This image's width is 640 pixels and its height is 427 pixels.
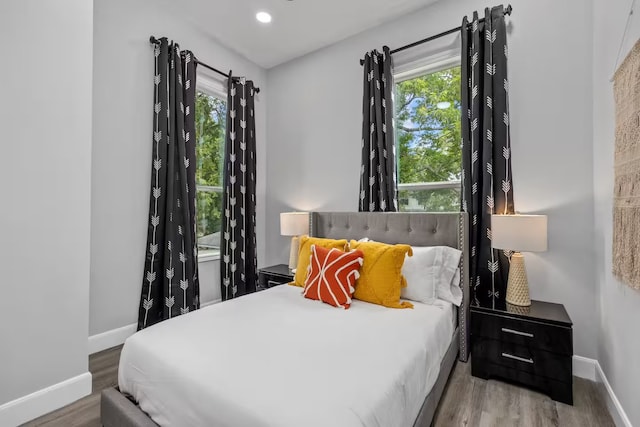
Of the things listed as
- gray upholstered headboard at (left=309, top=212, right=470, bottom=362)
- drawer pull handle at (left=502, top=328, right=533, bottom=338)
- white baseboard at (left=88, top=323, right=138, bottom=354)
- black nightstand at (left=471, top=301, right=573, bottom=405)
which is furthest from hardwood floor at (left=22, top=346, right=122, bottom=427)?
drawer pull handle at (left=502, top=328, right=533, bottom=338)

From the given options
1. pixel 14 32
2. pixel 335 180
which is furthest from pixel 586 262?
pixel 14 32

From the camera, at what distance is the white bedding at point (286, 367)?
1.01 m

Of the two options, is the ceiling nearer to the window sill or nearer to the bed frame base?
the window sill

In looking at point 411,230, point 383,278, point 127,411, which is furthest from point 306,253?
point 127,411

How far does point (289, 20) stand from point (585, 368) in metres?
3.88

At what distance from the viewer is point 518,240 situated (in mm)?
2033

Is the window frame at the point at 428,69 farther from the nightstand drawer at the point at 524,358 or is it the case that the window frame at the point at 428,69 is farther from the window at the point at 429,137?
the nightstand drawer at the point at 524,358

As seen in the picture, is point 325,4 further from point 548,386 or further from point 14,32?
point 548,386

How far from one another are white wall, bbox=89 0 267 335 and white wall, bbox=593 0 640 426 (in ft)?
11.3

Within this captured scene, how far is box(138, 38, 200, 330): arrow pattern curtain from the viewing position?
2846 mm

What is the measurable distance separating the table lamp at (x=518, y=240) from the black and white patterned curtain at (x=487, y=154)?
0.17m

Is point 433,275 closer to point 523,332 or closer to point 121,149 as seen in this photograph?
point 523,332

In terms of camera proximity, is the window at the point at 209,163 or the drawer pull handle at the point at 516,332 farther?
the window at the point at 209,163

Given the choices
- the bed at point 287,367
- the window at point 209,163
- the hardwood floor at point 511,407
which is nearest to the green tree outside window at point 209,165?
the window at point 209,163
